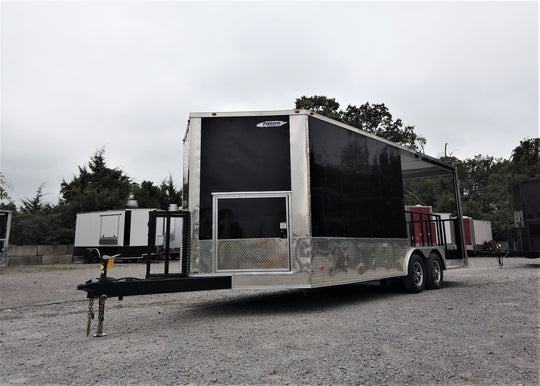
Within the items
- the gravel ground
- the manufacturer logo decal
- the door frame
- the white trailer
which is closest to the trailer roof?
the manufacturer logo decal

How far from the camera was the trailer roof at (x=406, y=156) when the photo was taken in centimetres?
604

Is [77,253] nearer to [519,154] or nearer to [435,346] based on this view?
[435,346]

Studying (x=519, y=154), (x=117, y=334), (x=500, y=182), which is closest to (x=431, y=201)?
(x=500, y=182)

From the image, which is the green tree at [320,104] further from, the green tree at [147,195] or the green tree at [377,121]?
the green tree at [147,195]

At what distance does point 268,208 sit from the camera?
5855 mm

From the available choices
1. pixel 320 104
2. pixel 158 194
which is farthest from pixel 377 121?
pixel 158 194

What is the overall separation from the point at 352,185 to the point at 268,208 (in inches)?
74.4

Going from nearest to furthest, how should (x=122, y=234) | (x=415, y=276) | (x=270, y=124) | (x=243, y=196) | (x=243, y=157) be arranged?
(x=243, y=196) < (x=243, y=157) < (x=270, y=124) < (x=415, y=276) < (x=122, y=234)

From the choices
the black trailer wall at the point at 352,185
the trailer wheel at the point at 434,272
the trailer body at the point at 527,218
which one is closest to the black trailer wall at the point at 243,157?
the black trailer wall at the point at 352,185

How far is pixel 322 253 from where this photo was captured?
5.96 metres

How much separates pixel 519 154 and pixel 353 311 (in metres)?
42.1

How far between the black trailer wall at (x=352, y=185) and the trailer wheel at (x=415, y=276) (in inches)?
25.4

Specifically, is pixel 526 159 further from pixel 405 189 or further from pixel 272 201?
pixel 272 201

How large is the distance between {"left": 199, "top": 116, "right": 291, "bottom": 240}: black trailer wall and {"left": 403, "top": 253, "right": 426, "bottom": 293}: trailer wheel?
3698mm
